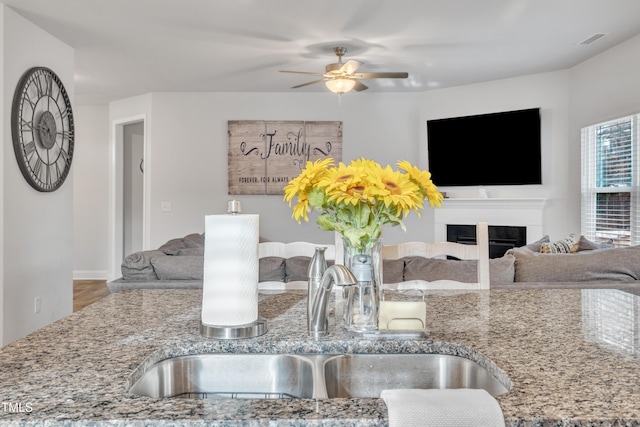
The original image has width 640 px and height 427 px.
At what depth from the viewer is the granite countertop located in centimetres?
73

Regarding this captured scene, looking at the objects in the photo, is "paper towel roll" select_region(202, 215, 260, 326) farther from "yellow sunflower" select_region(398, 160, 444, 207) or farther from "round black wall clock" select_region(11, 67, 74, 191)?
"round black wall clock" select_region(11, 67, 74, 191)

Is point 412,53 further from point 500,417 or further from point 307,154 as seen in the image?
point 500,417

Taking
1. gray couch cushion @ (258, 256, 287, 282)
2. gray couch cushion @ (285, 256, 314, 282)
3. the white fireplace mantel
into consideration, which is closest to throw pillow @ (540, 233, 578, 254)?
the white fireplace mantel

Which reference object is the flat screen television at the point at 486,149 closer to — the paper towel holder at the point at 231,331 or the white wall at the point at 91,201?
the white wall at the point at 91,201

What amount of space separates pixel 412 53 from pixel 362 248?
3.79m

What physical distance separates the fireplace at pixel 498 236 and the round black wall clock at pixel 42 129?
4205mm

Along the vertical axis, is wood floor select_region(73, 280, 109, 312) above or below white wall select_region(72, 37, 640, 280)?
below

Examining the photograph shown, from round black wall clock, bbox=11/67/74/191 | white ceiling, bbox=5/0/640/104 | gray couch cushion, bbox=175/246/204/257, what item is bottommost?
gray couch cushion, bbox=175/246/204/257

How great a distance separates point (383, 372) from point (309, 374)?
167mm

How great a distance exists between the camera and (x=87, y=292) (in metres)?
6.22

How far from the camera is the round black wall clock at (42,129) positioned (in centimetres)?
362

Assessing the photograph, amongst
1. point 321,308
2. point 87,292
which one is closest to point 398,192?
point 321,308

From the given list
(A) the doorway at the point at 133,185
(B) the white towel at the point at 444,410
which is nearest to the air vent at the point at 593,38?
(B) the white towel at the point at 444,410

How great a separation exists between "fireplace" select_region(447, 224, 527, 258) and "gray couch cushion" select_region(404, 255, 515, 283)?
2950 mm
